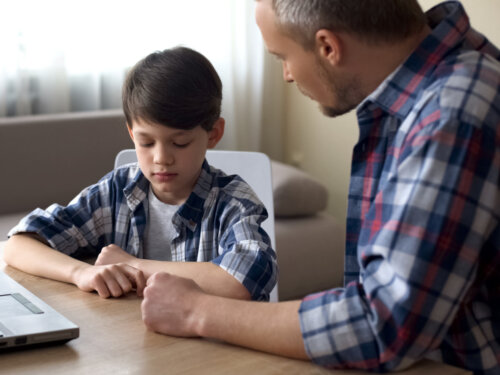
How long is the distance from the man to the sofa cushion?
1723 millimetres

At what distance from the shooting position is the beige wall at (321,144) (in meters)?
3.46

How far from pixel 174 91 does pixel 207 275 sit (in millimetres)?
376

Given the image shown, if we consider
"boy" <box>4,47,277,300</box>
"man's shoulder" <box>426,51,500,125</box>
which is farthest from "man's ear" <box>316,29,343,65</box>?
"boy" <box>4,47,277,300</box>

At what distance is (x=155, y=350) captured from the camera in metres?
0.95

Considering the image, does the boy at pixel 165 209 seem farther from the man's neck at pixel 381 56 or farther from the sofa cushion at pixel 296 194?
the sofa cushion at pixel 296 194

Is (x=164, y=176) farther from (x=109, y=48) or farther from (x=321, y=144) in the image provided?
(x=321, y=144)

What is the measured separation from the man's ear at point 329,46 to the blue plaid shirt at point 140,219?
0.36 m

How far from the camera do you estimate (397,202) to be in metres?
0.90

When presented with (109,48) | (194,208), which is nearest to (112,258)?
(194,208)

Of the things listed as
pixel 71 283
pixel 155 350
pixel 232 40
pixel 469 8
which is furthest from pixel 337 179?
pixel 155 350

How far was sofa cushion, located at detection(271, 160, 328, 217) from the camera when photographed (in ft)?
9.41

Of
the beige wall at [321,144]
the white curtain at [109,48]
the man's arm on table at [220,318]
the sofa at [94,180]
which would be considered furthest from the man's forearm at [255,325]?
the beige wall at [321,144]

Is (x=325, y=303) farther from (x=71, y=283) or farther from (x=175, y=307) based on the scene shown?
(x=71, y=283)

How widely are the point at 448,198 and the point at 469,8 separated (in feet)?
6.90
